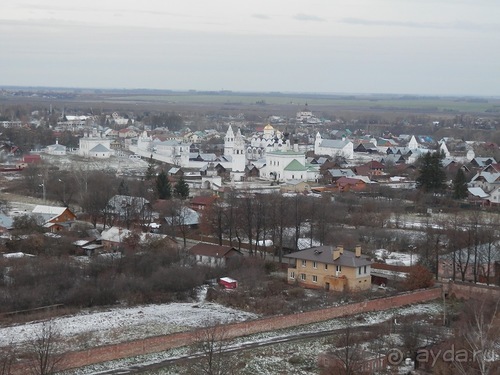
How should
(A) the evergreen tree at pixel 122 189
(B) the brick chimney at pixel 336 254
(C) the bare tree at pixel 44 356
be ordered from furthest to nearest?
(A) the evergreen tree at pixel 122 189
(B) the brick chimney at pixel 336 254
(C) the bare tree at pixel 44 356

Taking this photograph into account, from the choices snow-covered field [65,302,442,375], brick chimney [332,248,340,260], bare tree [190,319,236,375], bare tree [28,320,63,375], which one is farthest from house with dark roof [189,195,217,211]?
bare tree [28,320,63,375]

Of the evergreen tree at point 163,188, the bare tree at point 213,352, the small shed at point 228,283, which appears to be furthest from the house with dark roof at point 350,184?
the bare tree at point 213,352

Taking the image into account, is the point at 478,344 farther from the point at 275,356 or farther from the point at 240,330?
the point at 240,330

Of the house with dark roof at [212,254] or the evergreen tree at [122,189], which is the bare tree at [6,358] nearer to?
the house with dark roof at [212,254]

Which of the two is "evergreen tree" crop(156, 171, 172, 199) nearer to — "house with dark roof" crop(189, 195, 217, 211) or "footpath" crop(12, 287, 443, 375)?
"house with dark roof" crop(189, 195, 217, 211)

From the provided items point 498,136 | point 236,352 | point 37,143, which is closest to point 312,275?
point 236,352

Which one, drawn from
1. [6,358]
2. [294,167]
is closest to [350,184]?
[294,167]

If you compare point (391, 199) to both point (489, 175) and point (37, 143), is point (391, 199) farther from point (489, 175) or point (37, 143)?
point (37, 143)
